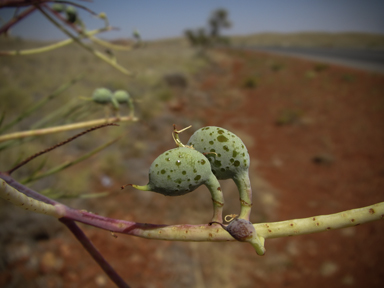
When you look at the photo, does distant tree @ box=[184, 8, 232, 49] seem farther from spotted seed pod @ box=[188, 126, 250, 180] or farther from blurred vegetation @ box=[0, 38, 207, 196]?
spotted seed pod @ box=[188, 126, 250, 180]

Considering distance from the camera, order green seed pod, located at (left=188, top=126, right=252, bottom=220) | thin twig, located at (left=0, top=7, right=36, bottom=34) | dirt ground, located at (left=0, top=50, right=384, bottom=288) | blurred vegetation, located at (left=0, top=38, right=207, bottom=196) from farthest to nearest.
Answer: dirt ground, located at (left=0, top=50, right=384, bottom=288), blurred vegetation, located at (left=0, top=38, right=207, bottom=196), thin twig, located at (left=0, top=7, right=36, bottom=34), green seed pod, located at (left=188, top=126, right=252, bottom=220)

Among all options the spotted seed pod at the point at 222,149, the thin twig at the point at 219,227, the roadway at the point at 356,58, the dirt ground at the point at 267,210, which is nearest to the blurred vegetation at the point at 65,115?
the dirt ground at the point at 267,210

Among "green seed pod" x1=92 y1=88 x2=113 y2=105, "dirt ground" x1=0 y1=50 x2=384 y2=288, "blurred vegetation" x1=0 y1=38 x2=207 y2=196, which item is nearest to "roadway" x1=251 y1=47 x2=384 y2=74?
"dirt ground" x1=0 y1=50 x2=384 y2=288

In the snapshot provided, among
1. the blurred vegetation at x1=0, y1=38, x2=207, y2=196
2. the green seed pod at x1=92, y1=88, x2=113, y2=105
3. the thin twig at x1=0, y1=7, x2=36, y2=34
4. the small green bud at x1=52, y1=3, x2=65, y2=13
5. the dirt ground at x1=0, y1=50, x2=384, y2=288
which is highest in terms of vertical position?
the small green bud at x1=52, y1=3, x2=65, y2=13

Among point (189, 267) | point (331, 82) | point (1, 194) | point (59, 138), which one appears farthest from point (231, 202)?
point (331, 82)

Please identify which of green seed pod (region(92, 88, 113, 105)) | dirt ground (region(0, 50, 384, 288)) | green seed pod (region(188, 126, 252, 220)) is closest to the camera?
green seed pod (region(188, 126, 252, 220))

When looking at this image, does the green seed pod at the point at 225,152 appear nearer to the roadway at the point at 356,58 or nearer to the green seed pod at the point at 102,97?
the green seed pod at the point at 102,97

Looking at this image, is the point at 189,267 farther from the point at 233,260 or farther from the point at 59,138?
the point at 59,138
